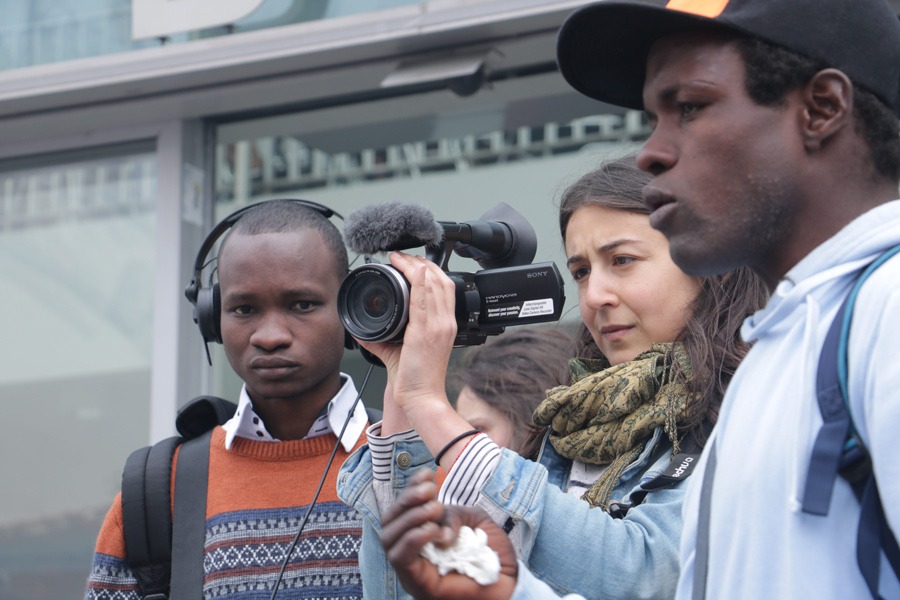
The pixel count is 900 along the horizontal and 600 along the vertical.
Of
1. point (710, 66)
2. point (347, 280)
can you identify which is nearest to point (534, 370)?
point (347, 280)

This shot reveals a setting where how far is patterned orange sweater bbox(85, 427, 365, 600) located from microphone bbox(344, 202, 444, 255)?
0.52 metres

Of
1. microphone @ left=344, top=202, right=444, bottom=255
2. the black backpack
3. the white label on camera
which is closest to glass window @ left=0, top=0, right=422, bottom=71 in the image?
the black backpack

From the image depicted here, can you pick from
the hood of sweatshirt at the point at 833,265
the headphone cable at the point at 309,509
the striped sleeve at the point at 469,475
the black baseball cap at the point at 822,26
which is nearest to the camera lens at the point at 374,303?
the headphone cable at the point at 309,509

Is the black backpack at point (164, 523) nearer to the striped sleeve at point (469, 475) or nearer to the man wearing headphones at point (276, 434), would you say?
the man wearing headphones at point (276, 434)

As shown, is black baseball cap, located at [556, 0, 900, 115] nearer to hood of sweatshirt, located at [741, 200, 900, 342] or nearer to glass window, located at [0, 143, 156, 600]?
hood of sweatshirt, located at [741, 200, 900, 342]

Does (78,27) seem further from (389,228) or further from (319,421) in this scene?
(389,228)

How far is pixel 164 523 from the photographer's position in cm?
244

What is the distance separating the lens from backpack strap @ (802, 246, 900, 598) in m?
1.19

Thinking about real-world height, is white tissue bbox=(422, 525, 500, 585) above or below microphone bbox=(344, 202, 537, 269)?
below

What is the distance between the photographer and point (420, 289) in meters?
2.10

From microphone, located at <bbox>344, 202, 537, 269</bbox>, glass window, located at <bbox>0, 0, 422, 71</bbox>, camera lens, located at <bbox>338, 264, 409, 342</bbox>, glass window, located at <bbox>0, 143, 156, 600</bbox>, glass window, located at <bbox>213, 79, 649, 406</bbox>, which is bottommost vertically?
glass window, located at <bbox>0, 143, 156, 600</bbox>

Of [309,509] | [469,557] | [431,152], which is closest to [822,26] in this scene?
[469,557]

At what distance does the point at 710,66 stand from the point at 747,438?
1.60 ft

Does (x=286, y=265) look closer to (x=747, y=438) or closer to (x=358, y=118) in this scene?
(x=747, y=438)
